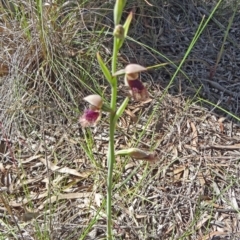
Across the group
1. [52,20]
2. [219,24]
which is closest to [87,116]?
[52,20]

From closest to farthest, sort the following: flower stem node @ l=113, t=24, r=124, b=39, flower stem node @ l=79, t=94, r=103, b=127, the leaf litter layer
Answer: flower stem node @ l=113, t=24, r=124, b=39 → flower stem node @ l=79, t=94, r=103, b=127 → the leaf litter layer

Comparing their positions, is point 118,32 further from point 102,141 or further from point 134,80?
point 102,141

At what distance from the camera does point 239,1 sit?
10.4 feet

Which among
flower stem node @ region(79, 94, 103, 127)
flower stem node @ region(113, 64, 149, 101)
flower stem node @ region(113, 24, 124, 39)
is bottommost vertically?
flower stem node @ region(79, 94, 103, 127)

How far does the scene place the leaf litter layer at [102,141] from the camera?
1944 mm

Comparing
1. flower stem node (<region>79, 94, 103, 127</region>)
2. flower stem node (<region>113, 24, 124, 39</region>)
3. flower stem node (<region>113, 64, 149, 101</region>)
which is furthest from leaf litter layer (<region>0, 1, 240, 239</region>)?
flower stem node (<region>113, 24, 124, 39</region>)

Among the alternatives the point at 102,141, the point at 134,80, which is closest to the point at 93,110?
the point at 134,80

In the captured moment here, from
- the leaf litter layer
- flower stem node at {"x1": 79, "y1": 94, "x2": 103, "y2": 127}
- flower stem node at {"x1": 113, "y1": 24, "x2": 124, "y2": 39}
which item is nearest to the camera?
flower stem node at {"x1": 113, "y1": 24, "x2": 124, "y2": 39}

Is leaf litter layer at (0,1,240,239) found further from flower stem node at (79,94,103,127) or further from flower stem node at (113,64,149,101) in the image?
flower stem node at (113,64,149,101)

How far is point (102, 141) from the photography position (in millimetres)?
2277

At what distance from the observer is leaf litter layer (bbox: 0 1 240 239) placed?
6.38 ft

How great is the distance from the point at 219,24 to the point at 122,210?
1516mm

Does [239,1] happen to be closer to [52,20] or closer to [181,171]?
[52,20]

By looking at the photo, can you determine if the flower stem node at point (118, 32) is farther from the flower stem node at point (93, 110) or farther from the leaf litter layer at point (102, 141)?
the leaf litter layer at point (102, 141)
